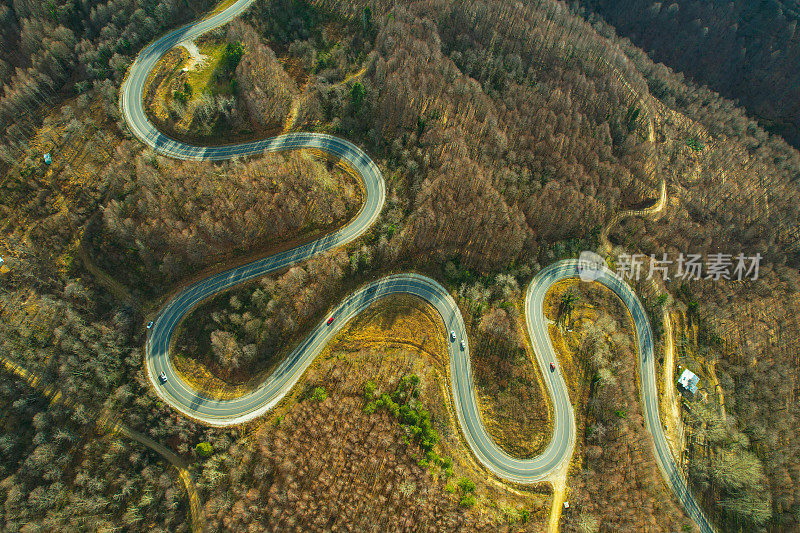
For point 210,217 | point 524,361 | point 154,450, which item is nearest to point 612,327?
point 524,361

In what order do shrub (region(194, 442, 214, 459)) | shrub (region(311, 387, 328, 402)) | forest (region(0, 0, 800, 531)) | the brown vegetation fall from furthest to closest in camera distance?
shrub (region(311, 387, 328, 402)) < the brown vegetation < forest (region(0, 0, 800, 531)) < shrub (region(194, 442, 214, 459))

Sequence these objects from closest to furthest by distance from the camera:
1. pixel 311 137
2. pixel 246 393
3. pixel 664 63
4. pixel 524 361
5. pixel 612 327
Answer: pixel 246 393
pixel 524 361
pixel 612 327
pixel 311 137
pixel 664 63

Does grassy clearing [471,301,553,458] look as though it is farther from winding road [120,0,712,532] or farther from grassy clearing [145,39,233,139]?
grassy clearing [145,39,233,139]

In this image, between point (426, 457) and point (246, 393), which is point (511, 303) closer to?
point (426, 457)

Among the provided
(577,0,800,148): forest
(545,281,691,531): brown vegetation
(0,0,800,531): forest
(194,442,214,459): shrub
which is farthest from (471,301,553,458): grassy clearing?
(577,0,800,148): forest

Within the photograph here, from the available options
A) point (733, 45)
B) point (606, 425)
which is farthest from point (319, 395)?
point (733, 45)

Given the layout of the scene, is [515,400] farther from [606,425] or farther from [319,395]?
[319,395]
